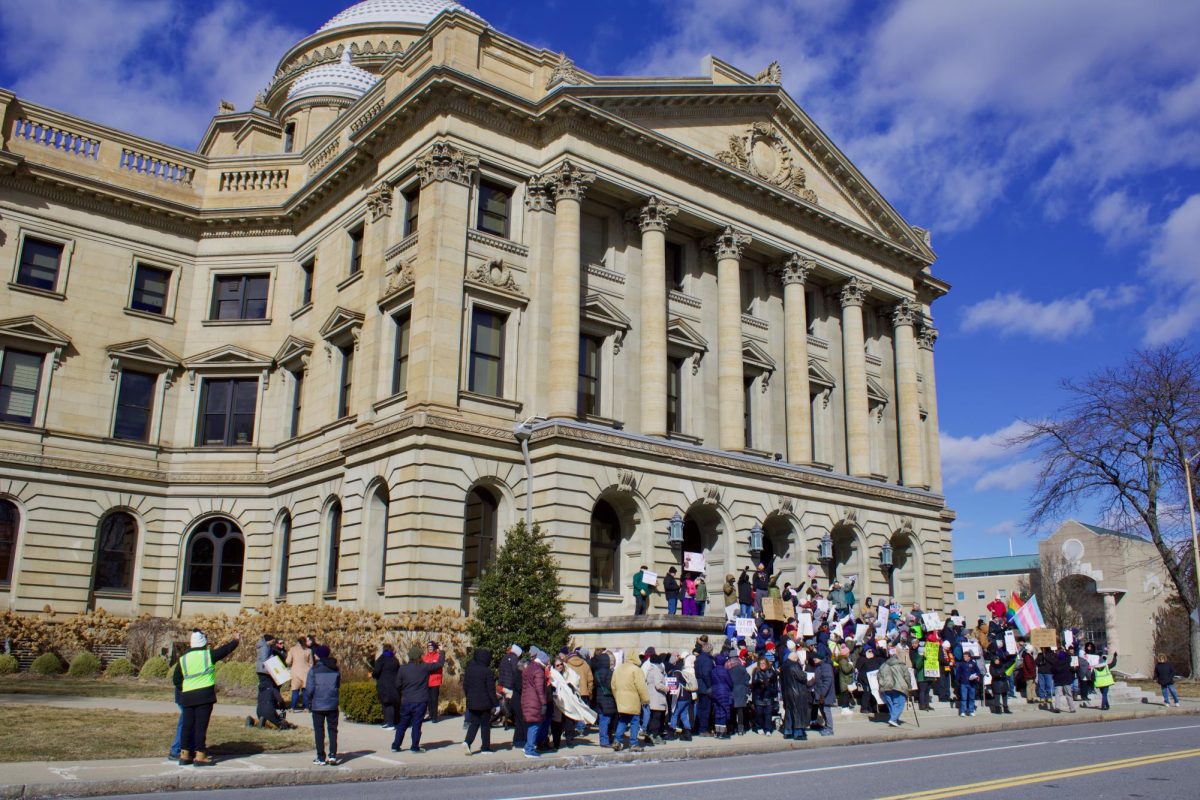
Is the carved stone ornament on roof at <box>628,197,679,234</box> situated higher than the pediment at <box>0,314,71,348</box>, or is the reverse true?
the carved stone ornament on roof at <box>628,197,679,234</box>

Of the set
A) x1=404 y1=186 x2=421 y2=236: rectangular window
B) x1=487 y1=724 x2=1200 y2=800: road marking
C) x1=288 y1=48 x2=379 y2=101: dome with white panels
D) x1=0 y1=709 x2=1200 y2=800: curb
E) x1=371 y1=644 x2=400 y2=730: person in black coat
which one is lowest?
x1=0 y1=709 x2=1200 y2=800: curb

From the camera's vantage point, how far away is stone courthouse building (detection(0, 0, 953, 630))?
99.7 ft

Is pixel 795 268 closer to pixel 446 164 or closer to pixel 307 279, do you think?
pixel 446 164

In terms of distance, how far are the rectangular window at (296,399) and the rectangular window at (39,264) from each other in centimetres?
892

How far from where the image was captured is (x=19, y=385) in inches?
1380

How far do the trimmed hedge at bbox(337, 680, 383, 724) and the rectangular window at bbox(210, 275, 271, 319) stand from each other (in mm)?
21558

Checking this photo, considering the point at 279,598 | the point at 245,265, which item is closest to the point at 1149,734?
the point at 279,598

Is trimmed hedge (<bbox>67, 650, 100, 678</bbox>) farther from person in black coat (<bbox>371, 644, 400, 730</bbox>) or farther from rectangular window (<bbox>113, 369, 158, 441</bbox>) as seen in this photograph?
person in black coat (<bbox>371, 644, 400, 730</bbox>)

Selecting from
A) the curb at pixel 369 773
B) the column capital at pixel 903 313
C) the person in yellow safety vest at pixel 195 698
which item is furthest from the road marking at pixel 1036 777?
the column capital at pixel 903 313

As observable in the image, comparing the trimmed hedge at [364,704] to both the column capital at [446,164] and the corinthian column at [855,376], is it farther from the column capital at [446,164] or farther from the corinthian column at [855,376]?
the corinthian column at [855,376]

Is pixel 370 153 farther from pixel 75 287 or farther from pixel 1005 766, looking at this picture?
pixel 1005 766

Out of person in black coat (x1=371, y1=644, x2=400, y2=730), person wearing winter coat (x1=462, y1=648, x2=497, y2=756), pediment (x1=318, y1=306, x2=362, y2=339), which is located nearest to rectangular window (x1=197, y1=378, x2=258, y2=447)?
pediment (x1=318, y1=306, x2=362, y2=339)

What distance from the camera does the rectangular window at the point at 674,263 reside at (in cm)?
3734

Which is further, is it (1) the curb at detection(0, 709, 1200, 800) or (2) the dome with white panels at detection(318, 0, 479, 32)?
(2) the dome with white panels at detection(318, 0, 479, 32)
